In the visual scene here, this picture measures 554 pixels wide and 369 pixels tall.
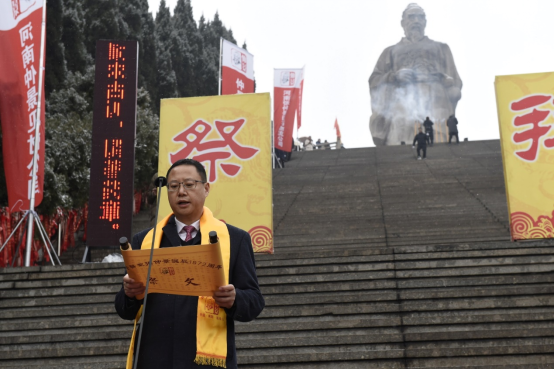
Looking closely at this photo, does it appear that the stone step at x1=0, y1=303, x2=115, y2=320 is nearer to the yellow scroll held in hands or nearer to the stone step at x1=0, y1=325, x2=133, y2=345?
the stone step at x1=0, y1=325, x2=133, y2=345

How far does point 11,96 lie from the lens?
7.90 m

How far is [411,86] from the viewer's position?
96.5 ft

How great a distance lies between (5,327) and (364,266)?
3364mm

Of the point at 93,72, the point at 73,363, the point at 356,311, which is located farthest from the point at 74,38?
the point at 356,311

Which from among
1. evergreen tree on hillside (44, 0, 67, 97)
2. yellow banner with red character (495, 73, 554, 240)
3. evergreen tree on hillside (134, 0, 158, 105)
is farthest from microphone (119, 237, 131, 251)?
evergreen tree on hillside (134, 0, 158, 105)

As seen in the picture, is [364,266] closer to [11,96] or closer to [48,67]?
[11,96]

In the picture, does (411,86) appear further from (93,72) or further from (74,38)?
(93,72)

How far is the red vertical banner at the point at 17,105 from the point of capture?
7883 mm

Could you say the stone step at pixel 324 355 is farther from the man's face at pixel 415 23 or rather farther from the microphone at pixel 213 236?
the man's face at pixel 415 23

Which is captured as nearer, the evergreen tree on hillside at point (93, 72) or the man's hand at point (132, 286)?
the man's hand at point (132, 286)

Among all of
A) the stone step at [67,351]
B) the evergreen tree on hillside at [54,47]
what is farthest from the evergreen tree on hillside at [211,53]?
the stone step at [67,351]

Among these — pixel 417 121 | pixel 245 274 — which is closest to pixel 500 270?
pixel 245 274

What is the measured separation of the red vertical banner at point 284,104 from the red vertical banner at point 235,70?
1.76 m

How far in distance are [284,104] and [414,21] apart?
49.0 feet
